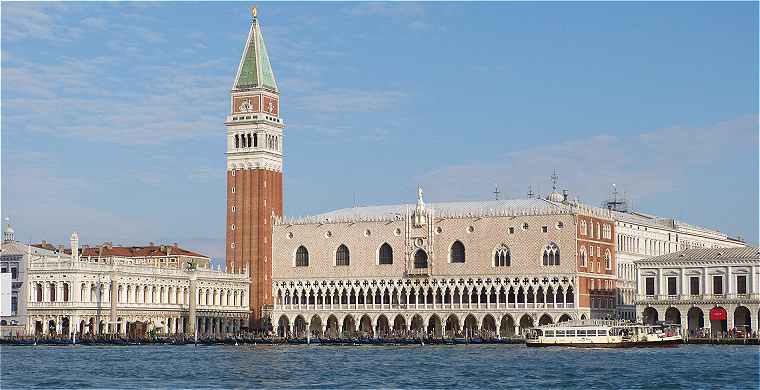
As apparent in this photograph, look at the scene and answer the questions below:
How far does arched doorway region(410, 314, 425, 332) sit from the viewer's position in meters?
118

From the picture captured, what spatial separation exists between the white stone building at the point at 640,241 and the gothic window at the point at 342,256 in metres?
24.9

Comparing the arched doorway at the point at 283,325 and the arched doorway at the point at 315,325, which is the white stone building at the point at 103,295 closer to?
the arched doorway at the point at 283,325

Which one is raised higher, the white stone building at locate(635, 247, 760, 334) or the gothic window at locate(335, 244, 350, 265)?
the gothic window at locate(335, 244, 350, 265)

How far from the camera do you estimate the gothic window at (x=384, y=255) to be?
120 metres

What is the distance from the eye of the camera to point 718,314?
339 ft

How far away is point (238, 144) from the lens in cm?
13150

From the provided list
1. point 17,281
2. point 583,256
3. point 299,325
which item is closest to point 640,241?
point 583,256

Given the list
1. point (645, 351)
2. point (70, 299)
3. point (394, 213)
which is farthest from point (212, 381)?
point (394, 213)

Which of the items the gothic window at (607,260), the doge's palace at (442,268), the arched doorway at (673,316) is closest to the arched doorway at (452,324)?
the doge's palace at (442,268)

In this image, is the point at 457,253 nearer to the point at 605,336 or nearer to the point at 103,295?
the point at 605,336

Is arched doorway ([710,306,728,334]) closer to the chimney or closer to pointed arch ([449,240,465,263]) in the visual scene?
pointed arch ([449,240,465,263])

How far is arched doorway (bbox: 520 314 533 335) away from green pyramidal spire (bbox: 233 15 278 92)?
36919 millimetres

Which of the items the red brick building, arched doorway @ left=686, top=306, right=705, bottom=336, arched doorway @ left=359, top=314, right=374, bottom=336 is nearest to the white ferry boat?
arched doorway @ left=686, top=306, right=705, bottom=336

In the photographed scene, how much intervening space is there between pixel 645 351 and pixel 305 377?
33.0 m
